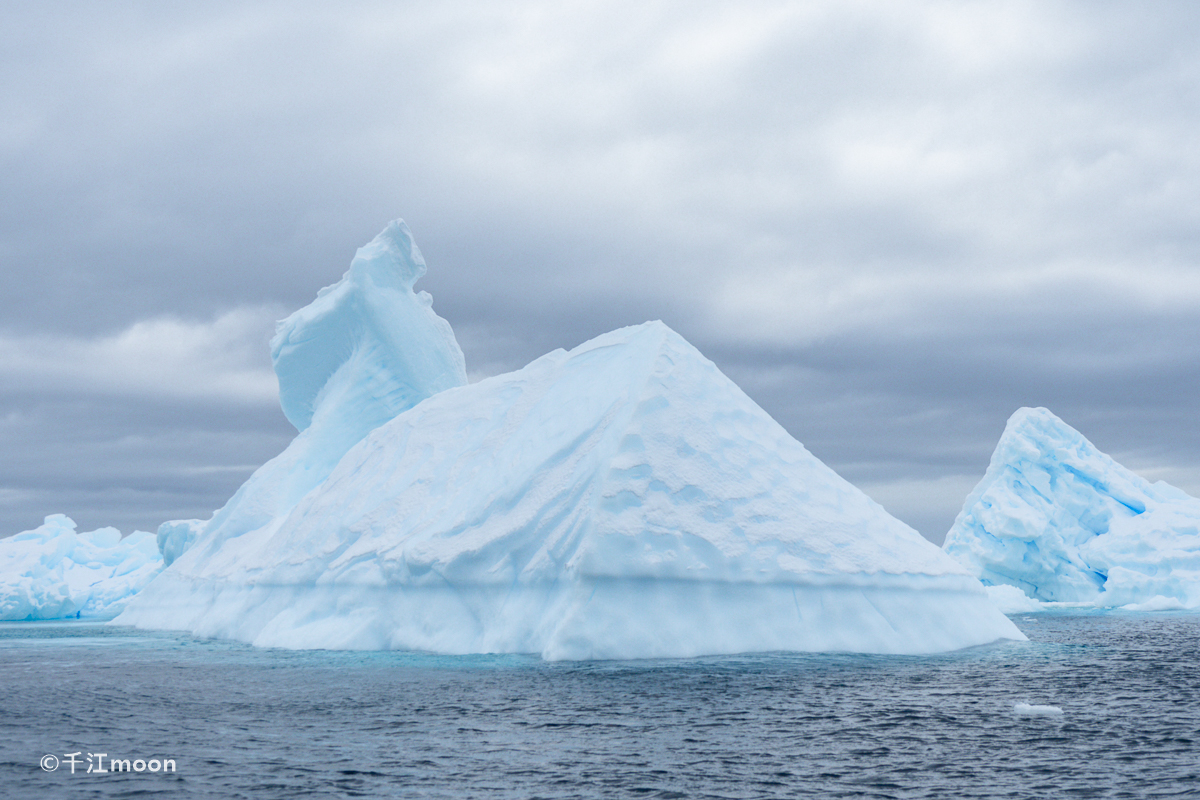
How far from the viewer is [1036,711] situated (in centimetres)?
1407

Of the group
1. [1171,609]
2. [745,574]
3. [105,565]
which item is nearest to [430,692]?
[745,574]

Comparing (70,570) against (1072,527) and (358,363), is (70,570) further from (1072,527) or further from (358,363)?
(1072,527)

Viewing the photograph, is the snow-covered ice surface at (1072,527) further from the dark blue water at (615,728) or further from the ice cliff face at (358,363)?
the dark blue water at (615,728)

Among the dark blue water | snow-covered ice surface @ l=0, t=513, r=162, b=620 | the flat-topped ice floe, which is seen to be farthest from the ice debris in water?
snow-covered ice surface @ l=0, t=513, r=162, b=620

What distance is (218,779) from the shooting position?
10.4m

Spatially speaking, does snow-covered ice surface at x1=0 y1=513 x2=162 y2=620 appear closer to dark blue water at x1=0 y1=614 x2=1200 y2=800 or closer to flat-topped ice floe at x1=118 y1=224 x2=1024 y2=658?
Answer: flat-topped ice floe at x1=118 y1=224 x2=1024 y2=658

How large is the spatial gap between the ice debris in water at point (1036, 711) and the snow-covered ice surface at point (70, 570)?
48860 mm

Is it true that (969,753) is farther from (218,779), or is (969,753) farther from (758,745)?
(218,779)

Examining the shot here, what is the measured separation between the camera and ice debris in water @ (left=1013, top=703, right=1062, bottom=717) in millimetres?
13992

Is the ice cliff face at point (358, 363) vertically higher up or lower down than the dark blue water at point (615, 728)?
higher up

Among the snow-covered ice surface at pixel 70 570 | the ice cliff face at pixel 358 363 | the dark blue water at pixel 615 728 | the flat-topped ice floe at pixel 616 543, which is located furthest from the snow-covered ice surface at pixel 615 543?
the snow-covered ice surface at pixel 70 570

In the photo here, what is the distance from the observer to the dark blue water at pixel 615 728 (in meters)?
10.2

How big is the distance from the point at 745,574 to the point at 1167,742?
29.0 ft

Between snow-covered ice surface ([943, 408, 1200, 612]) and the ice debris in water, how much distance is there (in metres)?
34.4
